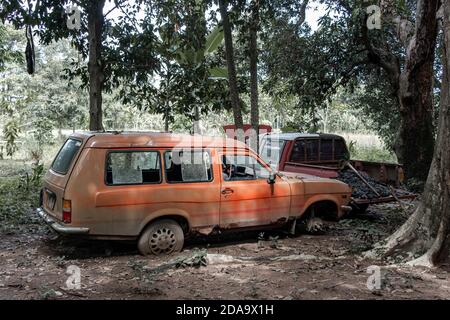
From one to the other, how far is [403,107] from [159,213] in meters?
8.36

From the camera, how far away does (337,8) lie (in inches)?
505

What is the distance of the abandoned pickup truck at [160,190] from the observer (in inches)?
224

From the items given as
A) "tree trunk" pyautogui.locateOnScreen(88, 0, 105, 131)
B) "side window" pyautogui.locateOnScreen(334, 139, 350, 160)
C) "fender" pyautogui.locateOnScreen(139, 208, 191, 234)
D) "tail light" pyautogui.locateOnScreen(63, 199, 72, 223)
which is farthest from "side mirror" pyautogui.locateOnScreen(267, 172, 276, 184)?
"side window" pyautogui.locateOnScreen(334, 139, 350, 160)

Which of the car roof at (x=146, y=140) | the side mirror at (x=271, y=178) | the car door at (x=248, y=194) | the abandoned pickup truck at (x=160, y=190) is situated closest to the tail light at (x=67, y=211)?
the abandoned pickup truck at (x=160, y=190)

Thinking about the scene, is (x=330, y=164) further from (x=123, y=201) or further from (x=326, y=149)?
(x=123, y=201)

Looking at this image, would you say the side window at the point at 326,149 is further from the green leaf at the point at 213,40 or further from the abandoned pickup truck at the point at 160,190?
the green leaf at the point at 213,40

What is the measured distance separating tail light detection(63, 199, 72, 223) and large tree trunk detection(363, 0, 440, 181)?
842cm

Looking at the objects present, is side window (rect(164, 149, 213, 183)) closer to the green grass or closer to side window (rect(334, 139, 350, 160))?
the green grass

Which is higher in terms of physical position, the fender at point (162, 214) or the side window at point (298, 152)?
the side window at point (298, 152)

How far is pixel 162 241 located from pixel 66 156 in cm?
179

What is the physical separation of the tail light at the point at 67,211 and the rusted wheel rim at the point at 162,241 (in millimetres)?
1144

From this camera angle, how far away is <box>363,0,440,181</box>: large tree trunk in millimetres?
11109
